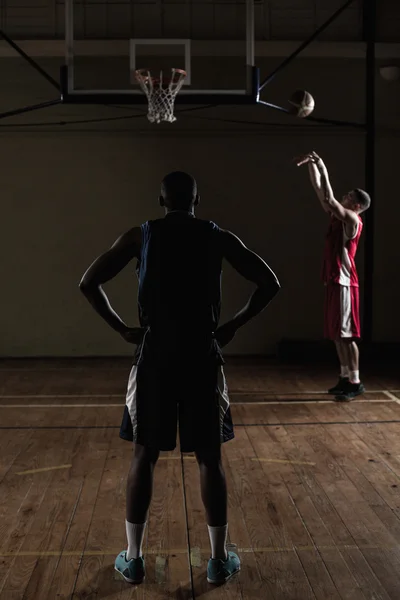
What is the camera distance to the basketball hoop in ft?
22.0

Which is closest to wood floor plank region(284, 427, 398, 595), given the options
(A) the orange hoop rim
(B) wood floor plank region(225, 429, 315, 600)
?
(B) wood floor plank region(225, 429, 315, 600)

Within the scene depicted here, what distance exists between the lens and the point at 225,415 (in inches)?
114

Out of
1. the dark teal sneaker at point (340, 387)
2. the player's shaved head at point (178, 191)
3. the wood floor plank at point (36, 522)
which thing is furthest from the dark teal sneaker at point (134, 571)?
the dark teal sneaker at point (340, 387)

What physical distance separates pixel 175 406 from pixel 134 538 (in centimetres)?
55

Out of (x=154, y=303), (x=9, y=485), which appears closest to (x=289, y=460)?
(x=9, y=485)

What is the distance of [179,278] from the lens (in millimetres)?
2814

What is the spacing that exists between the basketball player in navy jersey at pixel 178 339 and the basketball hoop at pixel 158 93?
4035 millimetres

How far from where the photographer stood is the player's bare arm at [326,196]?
249 inches

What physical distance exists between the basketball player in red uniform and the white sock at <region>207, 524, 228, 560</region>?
3.70 metres

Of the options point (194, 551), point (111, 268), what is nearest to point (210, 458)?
point (194, 551)

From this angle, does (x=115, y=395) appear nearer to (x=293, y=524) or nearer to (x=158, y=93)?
(x=158, y=93)

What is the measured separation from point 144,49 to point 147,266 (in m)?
6.29

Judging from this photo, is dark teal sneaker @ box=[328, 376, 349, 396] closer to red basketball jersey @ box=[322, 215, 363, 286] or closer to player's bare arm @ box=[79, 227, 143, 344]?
red basketball jersey @ box=[322, 215, 363, 286]

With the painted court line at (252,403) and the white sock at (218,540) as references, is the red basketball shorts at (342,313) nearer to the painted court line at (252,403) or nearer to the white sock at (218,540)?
the painted court line at (252,403)
